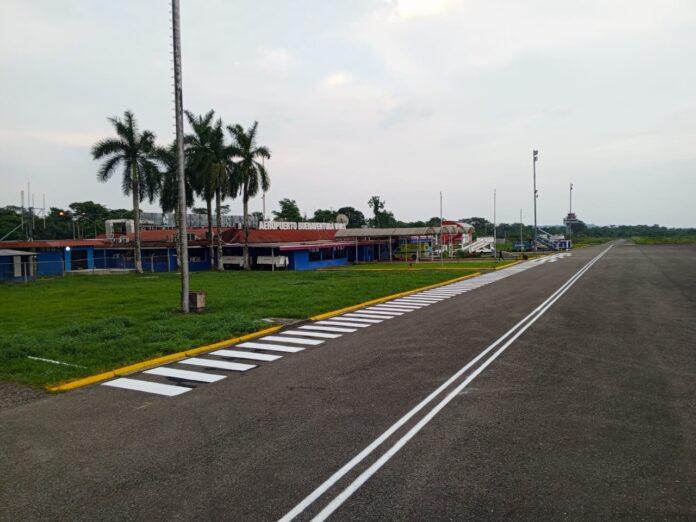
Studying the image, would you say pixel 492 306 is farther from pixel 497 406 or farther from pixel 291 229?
pixel 291 229

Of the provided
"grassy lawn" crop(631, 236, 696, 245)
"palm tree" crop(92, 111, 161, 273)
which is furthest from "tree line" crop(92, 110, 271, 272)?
"grassy lawn" crop(631, 236, 696, 245)

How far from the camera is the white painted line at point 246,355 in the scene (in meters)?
11.1

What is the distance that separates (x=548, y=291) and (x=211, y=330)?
53.5ft

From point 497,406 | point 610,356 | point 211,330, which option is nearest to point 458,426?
point 497,406

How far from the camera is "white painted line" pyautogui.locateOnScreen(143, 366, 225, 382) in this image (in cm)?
955

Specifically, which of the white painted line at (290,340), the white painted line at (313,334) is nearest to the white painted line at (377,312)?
the white painted line at (313,334)

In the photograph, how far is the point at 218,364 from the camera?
421 inches

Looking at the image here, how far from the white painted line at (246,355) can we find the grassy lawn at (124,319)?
94cm

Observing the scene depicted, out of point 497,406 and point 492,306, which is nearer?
point 497,406

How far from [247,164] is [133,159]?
981cm

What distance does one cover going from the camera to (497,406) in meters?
7.56

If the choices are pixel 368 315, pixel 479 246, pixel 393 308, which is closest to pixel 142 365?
pixel 368 315

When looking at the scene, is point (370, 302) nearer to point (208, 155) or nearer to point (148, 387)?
point (148, 387)

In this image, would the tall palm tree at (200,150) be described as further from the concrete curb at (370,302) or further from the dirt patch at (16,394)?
the dirt patch at (16,394)
